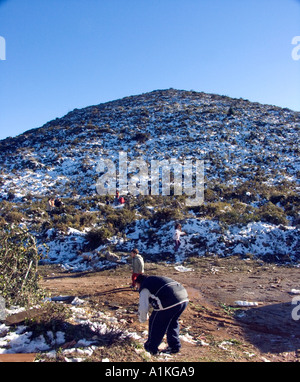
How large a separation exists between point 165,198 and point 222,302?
36.1 feet

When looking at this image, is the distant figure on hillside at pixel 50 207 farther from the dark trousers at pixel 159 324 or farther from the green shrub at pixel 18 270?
the dark trousers at pixel 159 324

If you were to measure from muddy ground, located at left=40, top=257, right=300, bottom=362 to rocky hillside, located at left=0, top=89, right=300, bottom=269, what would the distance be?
124 centimetres

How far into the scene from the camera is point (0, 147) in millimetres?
33500

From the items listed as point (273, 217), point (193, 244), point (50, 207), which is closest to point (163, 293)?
point (193, 244)

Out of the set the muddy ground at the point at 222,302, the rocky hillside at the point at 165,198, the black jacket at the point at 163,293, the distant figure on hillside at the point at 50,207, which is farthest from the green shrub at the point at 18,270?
the distant figure on hillside at the point at 50,207

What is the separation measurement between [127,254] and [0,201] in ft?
39.9

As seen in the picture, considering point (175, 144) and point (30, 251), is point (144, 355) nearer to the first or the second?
point (30, 251)

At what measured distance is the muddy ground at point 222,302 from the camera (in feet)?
14.3

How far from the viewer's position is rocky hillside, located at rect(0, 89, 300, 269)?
1145cm

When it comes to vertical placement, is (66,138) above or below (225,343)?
above

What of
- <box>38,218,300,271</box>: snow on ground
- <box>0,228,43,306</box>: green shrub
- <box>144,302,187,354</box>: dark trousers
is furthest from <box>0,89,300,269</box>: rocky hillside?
<box>144,302,187,354</box>: dark trousers

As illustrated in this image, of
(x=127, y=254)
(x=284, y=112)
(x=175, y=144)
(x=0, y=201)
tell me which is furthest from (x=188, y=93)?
(x=127, y=254)

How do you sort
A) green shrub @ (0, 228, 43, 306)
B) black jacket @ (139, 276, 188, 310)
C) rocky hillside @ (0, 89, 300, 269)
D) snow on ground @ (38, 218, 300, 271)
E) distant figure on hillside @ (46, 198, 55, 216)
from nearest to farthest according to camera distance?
black jacket @ (139, 276, 188, 310) < green shrub @ (0, 228, 43, 306) < snow on ground @ (38, 218, 300, 271) < rocky hillside @ (0, 89, 300, 269) < distant figure on hillside @ (46, 198, 55, 216)

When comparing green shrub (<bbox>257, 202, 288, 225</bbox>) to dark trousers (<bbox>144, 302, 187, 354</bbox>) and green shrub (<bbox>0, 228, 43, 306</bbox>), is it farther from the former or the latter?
green shrub (<bbox>0, 228, 43, 306</bbox>)
